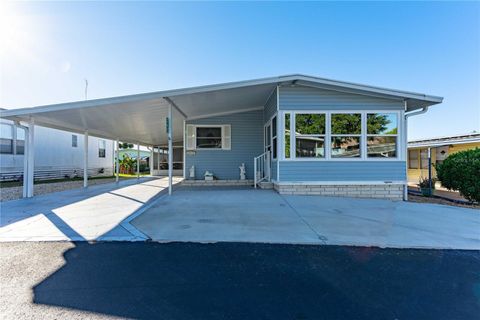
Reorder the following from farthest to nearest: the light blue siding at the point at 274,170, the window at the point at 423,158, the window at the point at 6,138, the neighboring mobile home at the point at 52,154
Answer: the window at the point at 423,158, the neighboring mobile home at the point at 52,154, the window at the point at 6,138, the light blue siding at the point at 274,170

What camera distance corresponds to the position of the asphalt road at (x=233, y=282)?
7.02ft

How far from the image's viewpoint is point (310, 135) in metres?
8.11

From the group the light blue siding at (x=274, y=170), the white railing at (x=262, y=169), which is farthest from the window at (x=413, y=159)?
the light blue siding at (x=274, y=170)

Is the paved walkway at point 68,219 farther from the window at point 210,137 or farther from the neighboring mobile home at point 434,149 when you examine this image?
the neighboring mobile home at point 434,149

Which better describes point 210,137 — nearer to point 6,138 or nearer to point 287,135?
point 287,135

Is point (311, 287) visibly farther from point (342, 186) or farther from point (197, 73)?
point (197, 73)

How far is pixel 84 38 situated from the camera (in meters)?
8.88

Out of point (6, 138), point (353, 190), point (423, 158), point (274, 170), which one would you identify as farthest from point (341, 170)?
point (6, 138)

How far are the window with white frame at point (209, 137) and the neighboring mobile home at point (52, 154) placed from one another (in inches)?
263

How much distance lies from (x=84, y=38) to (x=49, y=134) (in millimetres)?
8732

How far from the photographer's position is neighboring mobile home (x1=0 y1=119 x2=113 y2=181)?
12.6 meters

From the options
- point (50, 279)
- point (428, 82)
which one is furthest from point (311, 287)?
point (428, 82)

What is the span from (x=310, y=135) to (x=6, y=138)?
569 inches

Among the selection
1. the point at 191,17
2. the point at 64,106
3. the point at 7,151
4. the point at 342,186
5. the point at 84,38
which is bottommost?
the point at 342,186
